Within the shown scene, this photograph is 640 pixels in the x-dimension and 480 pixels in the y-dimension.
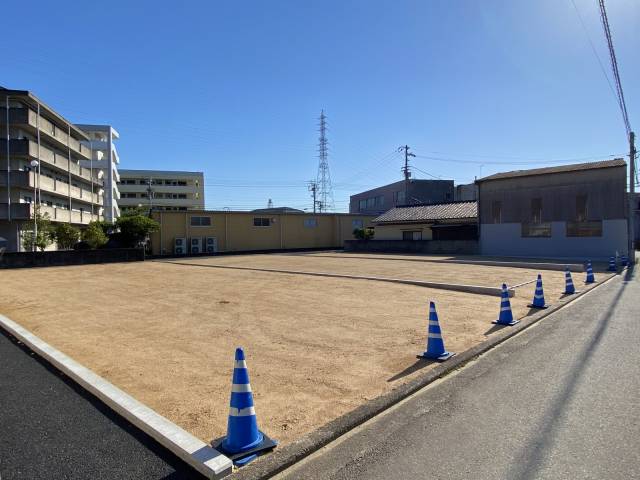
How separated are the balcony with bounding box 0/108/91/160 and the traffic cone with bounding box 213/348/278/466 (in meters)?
36.1

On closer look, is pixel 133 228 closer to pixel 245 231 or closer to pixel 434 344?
pixel 245 231

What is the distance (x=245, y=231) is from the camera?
3994 cm

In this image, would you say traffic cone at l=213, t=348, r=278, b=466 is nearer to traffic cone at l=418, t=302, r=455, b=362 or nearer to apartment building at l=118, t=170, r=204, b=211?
traffic cone at l=418, t=302, r=455, b=362

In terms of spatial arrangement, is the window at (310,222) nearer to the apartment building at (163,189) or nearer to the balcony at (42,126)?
the balcony at (42,126)

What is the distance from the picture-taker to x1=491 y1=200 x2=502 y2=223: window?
30861 millimetres

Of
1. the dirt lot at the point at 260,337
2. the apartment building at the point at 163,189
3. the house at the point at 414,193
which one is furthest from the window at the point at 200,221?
the apartment building at the point at 163,189

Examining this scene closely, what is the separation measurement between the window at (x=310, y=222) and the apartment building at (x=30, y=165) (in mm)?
21897

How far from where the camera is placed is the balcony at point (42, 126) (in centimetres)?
3066

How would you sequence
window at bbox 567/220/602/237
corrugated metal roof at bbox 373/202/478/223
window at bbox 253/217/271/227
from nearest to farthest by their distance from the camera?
window at bbox 567/220/602/237 → corrugated metal roof at bbox 373/202/478/223 → window at bbox 253/217/271/227

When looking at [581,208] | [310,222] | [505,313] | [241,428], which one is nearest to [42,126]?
[310,222]

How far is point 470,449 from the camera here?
10.9ft

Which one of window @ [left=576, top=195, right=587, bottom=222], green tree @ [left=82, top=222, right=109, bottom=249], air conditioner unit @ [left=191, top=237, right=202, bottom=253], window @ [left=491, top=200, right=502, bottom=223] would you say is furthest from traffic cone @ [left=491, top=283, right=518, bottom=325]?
air conditioner unit @ [left=191, top=237, right=202, bottom=253]

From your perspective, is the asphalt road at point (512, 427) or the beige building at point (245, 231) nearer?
the asphalt road at point (512, 427)

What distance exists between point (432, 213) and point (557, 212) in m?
10.5
